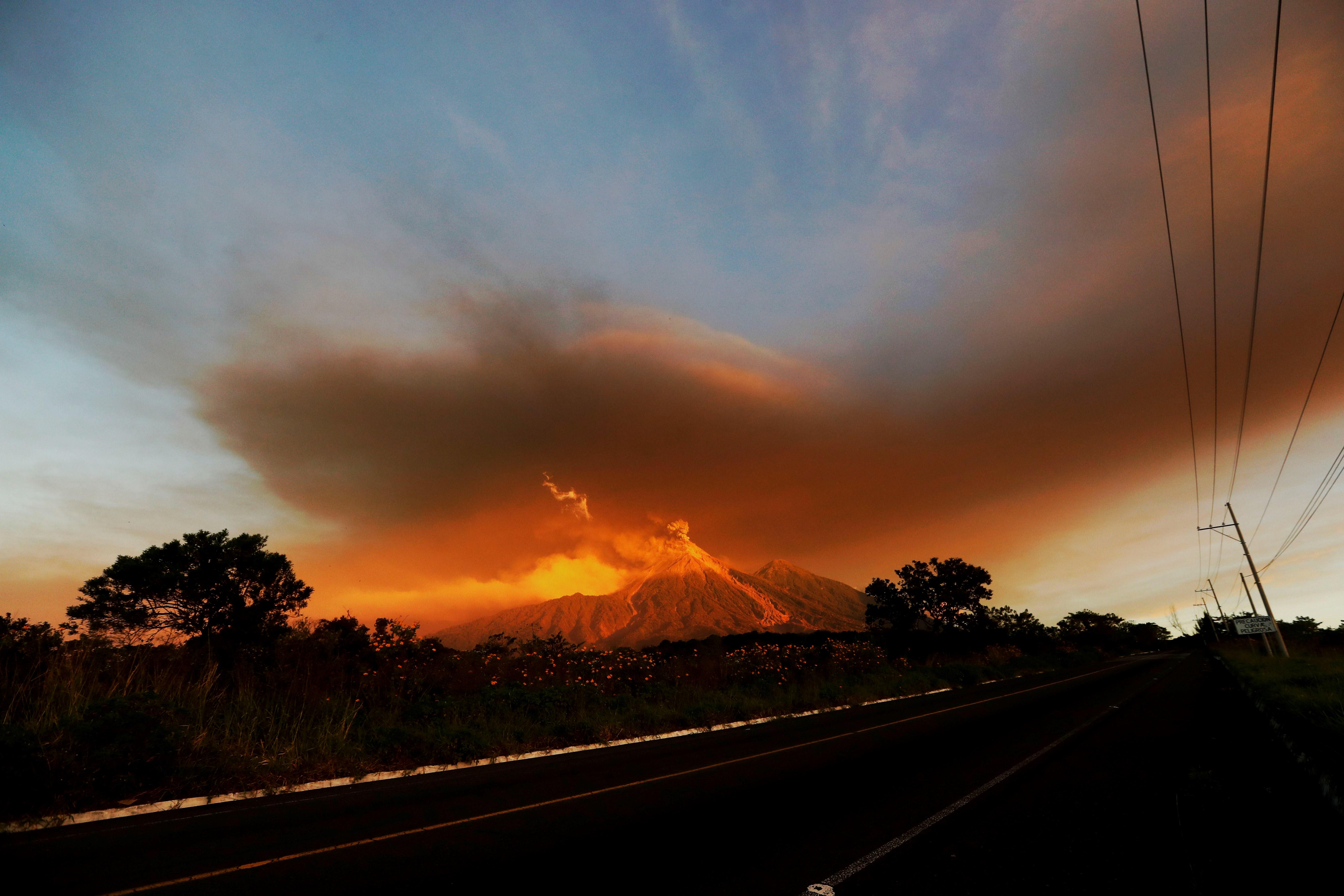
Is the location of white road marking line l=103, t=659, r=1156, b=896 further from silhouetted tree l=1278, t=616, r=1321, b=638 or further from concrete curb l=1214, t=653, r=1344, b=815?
silhouetted tree l=1278, t=616, r=1321, b=638

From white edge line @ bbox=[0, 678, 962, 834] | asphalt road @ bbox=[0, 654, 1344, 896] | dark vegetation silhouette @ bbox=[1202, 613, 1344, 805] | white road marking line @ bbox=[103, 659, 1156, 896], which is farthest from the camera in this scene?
dark vegetation silhouette @ bbox=[1202, 613, 1344, 805]

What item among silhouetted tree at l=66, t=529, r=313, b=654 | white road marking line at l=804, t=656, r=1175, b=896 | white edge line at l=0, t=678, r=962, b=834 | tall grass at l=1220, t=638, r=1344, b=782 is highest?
silhouetted tree at l=66, t=529, r=313, b=654

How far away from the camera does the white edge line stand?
6.74 metres

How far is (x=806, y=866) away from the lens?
461 cm

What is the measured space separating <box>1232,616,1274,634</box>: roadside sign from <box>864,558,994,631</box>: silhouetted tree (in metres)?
23.2

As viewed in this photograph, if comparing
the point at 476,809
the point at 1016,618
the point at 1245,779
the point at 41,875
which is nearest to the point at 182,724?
the point at 41,875

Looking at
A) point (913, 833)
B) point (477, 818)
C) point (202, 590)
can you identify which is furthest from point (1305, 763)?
point (202, 590)

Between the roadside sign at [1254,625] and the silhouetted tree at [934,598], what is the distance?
23161 millimetres

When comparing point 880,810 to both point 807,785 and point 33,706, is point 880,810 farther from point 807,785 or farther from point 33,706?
point 33,706

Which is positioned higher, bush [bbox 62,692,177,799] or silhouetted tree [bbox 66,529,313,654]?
silhouetted tree [bbox 66,529,313,654]

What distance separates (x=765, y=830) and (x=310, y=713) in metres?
10.2

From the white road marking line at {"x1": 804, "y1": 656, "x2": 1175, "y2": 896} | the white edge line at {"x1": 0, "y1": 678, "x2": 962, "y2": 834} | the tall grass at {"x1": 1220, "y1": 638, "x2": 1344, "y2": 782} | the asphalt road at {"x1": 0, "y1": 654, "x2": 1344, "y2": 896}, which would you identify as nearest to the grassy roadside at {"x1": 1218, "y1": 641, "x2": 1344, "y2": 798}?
the tall grass at {"x1": 1220, "y1": 638, "x2": 1344, "y2": 782}

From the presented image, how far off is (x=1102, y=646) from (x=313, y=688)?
14626 cm

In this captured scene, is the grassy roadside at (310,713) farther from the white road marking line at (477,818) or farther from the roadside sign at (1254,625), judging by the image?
the roadside sign at (1254,625)
